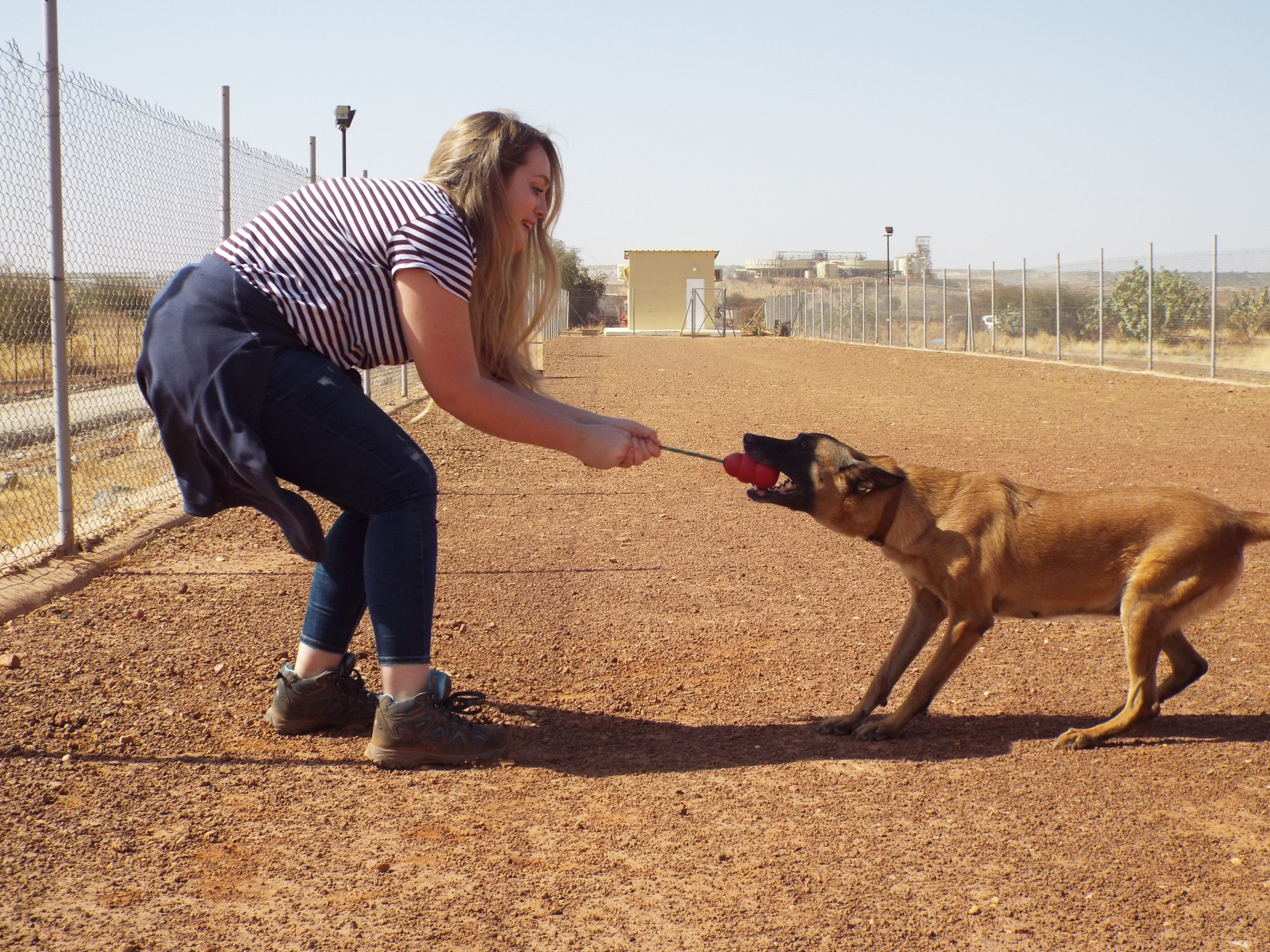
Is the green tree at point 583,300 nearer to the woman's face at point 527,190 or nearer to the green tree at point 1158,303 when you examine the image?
the green tree at point 1158,303

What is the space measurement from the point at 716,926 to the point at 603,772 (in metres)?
1.04

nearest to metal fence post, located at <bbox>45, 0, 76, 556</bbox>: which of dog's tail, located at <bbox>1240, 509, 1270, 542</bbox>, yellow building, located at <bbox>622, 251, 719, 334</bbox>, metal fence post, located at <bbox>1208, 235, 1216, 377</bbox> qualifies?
dog's tail, located at <bbox>1240, 509, 1270, 542</bbox>

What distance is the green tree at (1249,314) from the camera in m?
26.8

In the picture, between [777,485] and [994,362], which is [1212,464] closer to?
[777,485]

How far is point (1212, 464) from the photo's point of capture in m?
9.98

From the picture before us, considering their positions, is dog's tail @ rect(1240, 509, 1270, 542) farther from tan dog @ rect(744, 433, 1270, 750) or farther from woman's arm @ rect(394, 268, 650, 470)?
woman's arm @ rect(394, 268, 650, 470)

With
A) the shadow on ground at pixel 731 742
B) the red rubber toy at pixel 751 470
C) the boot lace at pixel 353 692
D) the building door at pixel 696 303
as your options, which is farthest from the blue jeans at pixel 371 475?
the building door at pixel 696 303

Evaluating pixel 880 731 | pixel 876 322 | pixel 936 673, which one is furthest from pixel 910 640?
pixel 876 322

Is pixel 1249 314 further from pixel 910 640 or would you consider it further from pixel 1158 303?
pixel 910 640

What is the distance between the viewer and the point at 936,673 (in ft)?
13.2

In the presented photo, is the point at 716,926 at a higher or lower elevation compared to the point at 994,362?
lower

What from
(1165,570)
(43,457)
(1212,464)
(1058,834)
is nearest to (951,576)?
(1165,570)

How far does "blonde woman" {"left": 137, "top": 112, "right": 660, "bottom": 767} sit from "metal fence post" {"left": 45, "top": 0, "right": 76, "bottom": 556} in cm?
282

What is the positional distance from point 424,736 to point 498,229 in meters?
1.53
